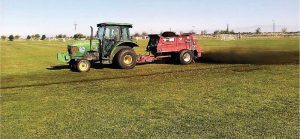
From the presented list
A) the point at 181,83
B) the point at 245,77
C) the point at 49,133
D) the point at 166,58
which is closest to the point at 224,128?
the point at 49,133

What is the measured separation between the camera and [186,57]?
19.3 m

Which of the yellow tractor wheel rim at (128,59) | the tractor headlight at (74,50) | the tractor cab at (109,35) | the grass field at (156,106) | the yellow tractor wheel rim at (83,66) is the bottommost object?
the grass field at (156,106)

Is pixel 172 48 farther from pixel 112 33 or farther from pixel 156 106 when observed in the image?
pixel 156 106

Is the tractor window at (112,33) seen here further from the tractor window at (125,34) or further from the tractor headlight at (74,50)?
the tractor headlight at (74,50)

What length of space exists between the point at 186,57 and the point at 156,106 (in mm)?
10811

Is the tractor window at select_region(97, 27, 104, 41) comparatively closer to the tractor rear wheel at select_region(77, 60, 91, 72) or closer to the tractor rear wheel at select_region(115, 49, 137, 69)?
the tractor rear wheel at select_region(115, 49, 137, 69)

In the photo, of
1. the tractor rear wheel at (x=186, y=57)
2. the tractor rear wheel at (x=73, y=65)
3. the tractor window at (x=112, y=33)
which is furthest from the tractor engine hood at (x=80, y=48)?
the tractor rear wheel at (x=186, y=57)

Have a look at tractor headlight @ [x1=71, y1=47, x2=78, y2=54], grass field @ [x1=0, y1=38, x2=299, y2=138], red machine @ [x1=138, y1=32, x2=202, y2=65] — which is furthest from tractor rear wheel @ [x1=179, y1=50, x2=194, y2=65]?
tractor headlight @ [x1=71, y1=47, x2=78, y2=54]

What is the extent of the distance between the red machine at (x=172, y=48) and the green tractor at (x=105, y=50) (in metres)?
1.27

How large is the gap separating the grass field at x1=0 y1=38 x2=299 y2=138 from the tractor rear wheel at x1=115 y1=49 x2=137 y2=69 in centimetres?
278

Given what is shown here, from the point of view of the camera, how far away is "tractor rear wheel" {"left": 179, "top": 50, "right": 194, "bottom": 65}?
19.0 metres

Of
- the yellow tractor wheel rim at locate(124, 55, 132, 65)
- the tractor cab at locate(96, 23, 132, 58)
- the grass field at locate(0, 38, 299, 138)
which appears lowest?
the grass field at locate(0, 38, 299, 138)

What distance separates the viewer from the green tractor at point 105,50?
56.9 ft

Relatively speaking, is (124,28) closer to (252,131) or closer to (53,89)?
(53,89)
